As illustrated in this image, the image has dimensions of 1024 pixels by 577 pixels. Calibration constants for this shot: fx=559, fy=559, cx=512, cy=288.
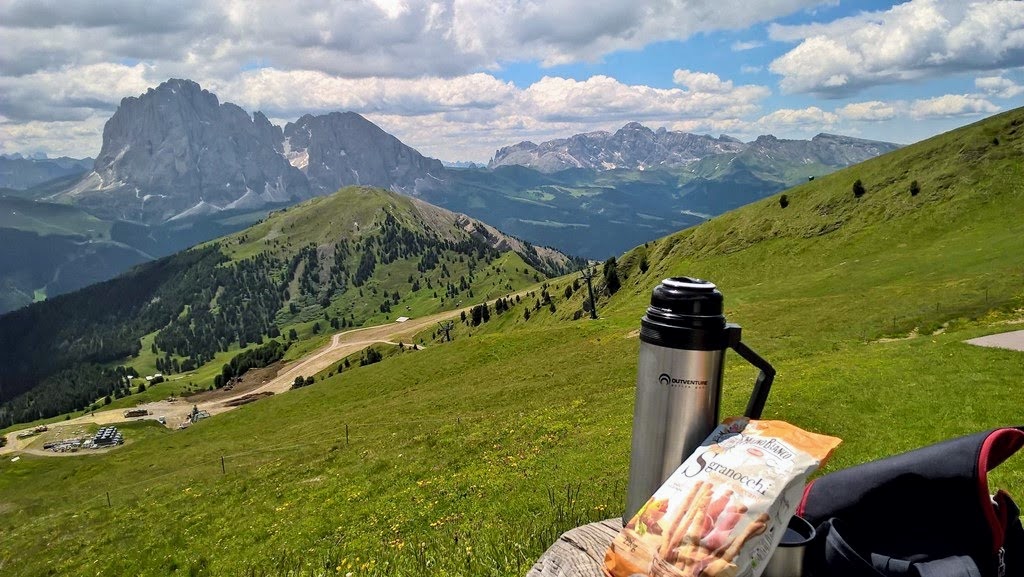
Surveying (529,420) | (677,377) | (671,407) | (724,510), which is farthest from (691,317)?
(529,420)

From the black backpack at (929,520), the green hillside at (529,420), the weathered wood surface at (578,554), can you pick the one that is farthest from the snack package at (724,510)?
the green hillside at (529,420)

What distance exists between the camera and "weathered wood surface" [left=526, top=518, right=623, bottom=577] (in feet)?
14.8

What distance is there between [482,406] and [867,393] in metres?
24.1

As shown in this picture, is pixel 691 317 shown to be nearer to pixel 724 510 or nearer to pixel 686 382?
pixel 686 382

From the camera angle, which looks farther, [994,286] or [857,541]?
[994,286]

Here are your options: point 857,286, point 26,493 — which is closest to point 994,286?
point 857,286

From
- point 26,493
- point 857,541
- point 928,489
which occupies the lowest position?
point 26,493

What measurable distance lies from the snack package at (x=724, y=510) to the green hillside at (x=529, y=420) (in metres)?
4.06

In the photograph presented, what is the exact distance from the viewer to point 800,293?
58.8m

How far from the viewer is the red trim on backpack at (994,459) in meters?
3.77

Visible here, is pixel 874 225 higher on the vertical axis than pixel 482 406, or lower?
higher

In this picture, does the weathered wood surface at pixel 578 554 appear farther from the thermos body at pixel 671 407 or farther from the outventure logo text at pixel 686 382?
the outventure logo text at pixel 686 382

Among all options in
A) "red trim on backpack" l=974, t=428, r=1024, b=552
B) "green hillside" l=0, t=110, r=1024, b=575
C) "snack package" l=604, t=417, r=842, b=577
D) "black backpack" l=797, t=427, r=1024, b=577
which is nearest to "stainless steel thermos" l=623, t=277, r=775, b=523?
"snack package" l=604, t=417, r=842, b=577

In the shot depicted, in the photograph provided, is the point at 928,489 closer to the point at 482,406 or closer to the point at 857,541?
the point at 857,541
